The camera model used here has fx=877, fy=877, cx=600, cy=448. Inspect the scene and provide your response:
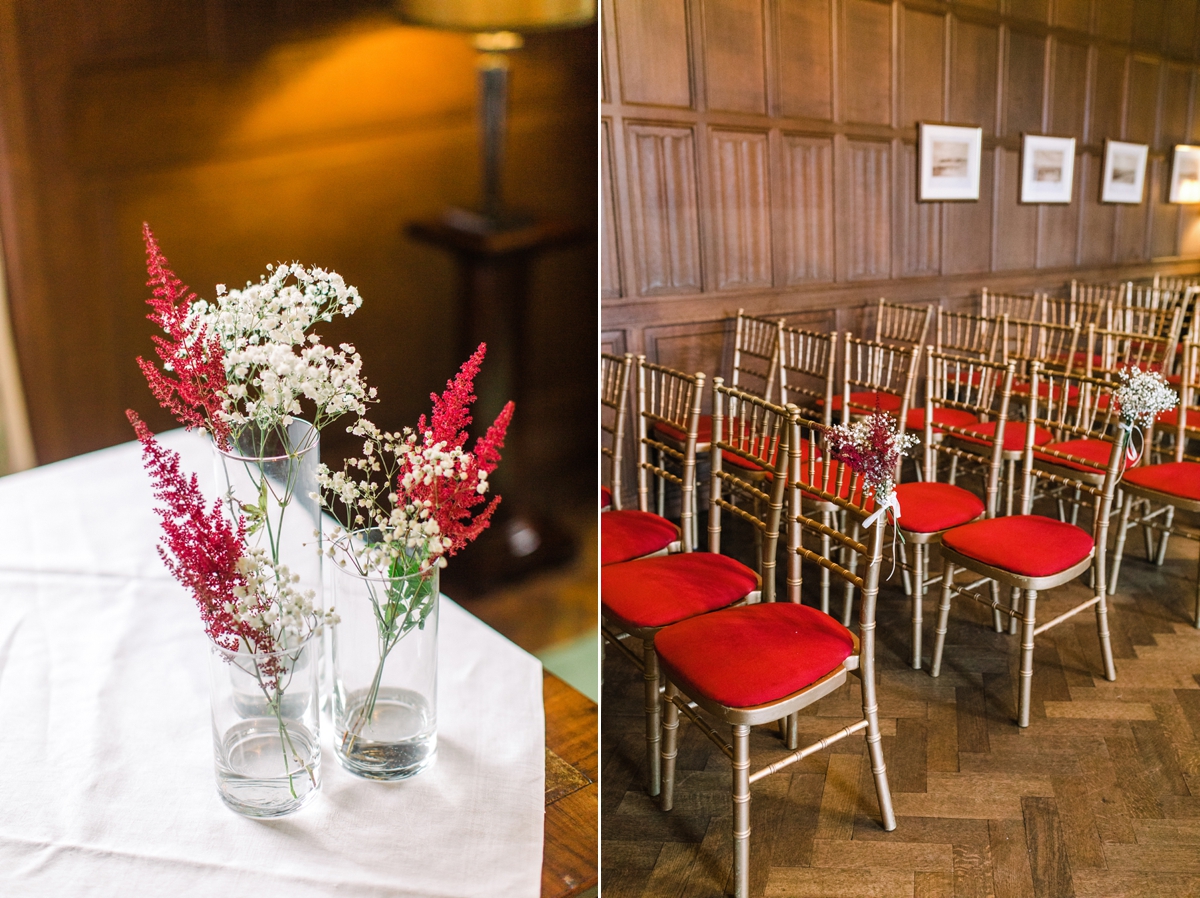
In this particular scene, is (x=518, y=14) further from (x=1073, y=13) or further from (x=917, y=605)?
(x=1073, y=13)

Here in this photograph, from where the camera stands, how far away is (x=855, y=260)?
15.1 feet

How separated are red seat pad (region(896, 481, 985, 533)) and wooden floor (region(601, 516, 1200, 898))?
1.47 feet

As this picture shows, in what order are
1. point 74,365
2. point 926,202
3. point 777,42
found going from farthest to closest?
point 926,202 → point 777,42 → point 74,365

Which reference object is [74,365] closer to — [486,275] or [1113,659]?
[486,275]

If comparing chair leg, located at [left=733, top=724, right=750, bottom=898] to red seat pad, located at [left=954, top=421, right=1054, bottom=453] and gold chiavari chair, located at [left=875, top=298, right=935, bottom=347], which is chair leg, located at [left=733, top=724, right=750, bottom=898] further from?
gold chiavari chair, located at [left=875, top=298, right=935, bottom=347]

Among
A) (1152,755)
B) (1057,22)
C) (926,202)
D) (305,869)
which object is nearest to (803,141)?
(926,202)

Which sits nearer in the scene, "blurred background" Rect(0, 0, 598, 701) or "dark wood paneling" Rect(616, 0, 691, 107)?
"blurred background" Rect(0, 0, 598, 701)

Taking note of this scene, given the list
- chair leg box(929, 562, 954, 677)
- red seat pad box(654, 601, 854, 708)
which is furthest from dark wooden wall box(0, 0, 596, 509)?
chair leg box(929, 562, 954, 677)

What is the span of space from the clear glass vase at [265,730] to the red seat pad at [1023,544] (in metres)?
1.88

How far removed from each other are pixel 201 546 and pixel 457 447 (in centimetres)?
20

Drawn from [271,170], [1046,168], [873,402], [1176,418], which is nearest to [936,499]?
[873,402]

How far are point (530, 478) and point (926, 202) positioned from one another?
4766 millimetres

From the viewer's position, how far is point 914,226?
192 inches

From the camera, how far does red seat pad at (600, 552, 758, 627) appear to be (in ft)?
6.13
